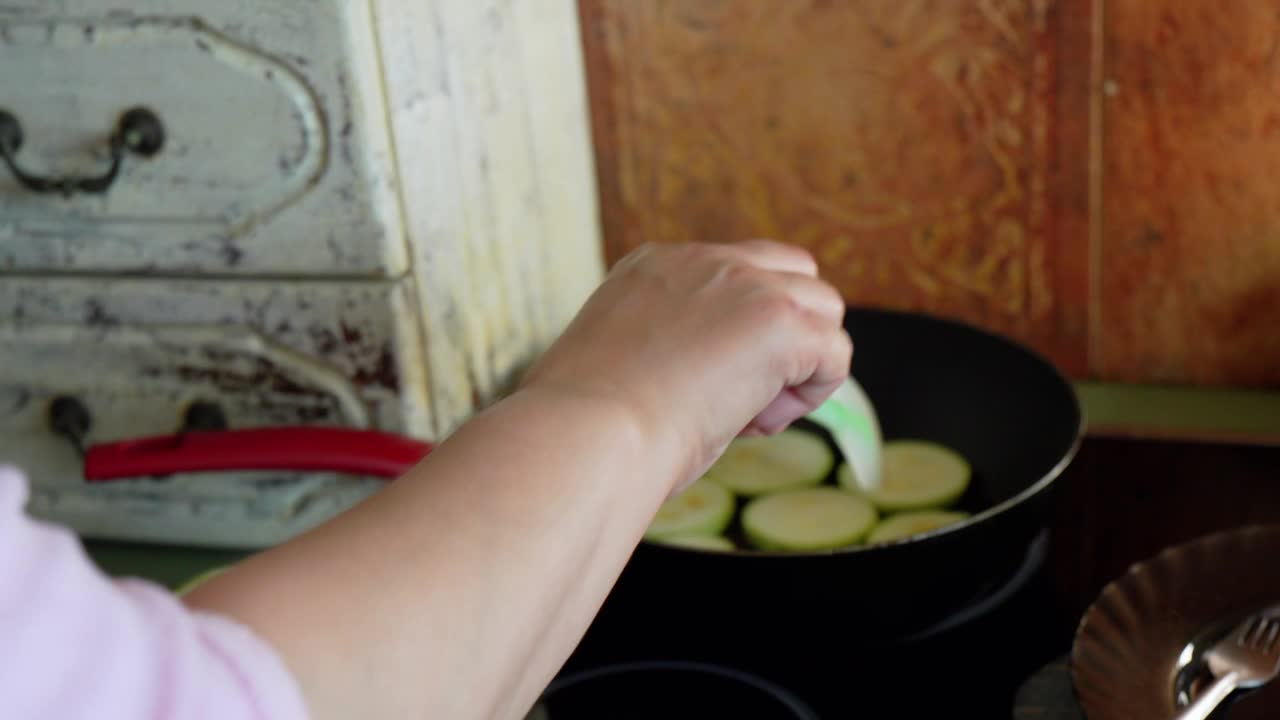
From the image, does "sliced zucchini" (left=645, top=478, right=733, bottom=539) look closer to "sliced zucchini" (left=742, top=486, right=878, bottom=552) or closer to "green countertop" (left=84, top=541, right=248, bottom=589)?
"sliced zucchini" (left=742, top=486, right=878, bottom=552)

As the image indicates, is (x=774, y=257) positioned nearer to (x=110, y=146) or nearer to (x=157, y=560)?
(x=110, y=146)

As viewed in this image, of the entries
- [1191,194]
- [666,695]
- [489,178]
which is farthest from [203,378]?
[1191,194]

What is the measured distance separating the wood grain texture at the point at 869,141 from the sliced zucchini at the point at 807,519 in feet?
0.61

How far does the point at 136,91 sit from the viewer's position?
763 millimetres

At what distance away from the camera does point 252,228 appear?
2.58 ft

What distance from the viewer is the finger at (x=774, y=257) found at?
0.62 metres

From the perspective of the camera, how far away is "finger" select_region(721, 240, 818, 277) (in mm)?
623

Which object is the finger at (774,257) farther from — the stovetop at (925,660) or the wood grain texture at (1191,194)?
the wood grain texture at (1191,194)

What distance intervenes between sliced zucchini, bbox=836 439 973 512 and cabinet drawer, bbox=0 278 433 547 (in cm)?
30

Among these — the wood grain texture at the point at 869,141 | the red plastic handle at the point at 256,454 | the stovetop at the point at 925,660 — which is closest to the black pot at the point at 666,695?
the stovetop at the point at 925,660

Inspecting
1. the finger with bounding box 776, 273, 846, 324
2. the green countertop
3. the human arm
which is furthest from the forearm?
the green countertop

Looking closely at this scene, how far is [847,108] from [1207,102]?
0.23 metres

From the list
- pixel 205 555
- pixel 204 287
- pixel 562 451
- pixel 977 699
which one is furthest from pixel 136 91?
pixel 977 699

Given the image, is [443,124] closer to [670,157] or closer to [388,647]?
[670,157]
